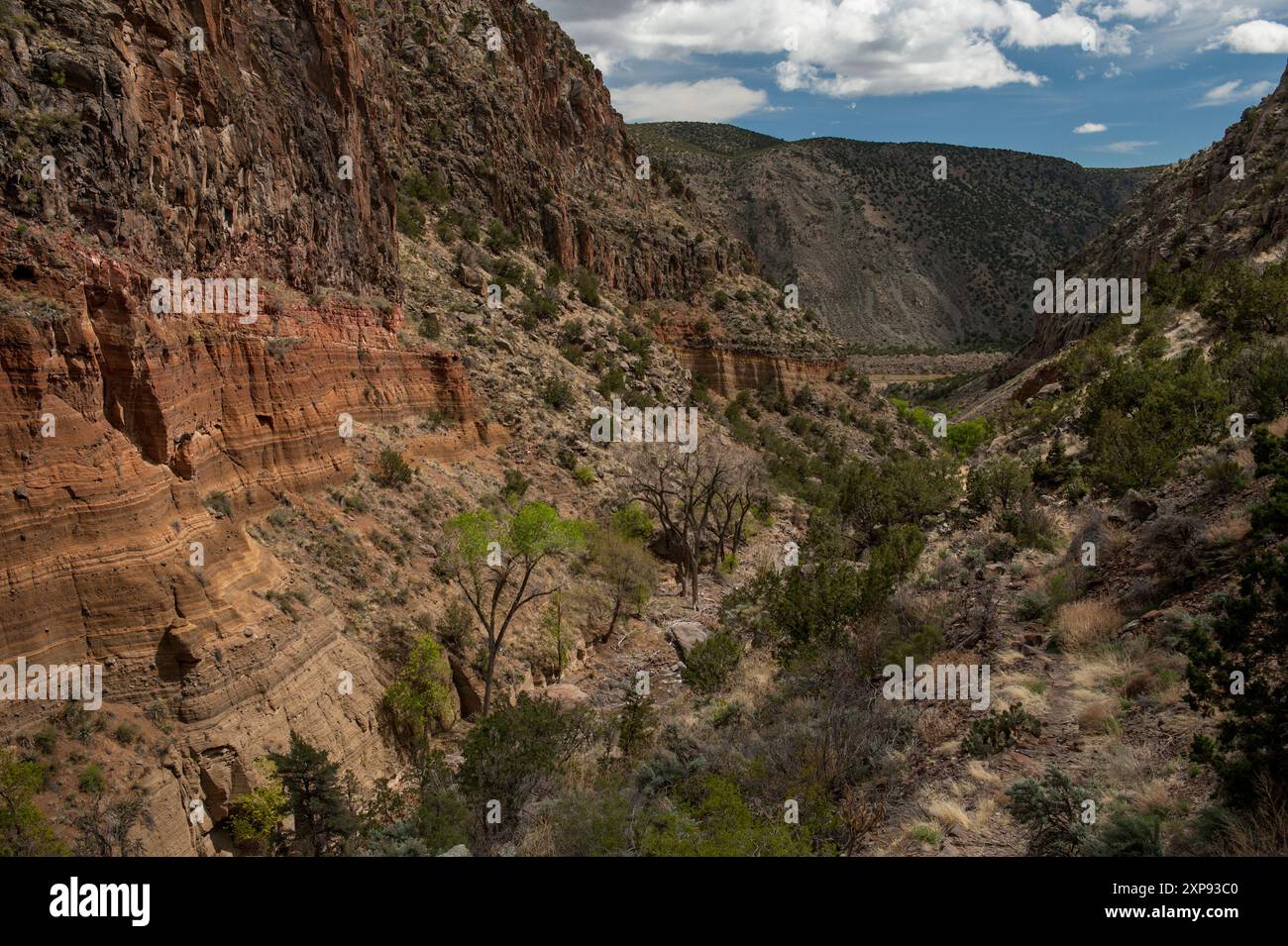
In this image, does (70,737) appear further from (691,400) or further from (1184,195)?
(1184,195)

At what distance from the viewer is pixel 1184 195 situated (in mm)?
58688

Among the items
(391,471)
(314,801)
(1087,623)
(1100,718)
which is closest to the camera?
(1100,718)

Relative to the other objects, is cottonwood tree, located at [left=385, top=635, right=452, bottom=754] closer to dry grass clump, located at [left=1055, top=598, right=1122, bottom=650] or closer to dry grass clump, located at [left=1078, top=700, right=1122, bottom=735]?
dry grass clump, located at [left=1055, top=598, right=1122, bottom=650]

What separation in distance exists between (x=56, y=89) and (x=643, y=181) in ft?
181

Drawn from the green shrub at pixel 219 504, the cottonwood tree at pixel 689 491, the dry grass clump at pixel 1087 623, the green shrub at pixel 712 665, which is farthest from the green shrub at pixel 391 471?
the dry grass clump at pixel 1087 623

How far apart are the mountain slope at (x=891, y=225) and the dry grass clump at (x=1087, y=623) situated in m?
122

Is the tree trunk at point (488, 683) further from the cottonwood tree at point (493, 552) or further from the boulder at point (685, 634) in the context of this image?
the boulder at point (685, 634)

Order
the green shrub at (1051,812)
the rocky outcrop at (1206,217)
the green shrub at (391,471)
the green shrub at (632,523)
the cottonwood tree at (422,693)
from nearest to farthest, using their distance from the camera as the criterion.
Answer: the green shrub at (1051,812), the cottonwood tree at (422,693), the green shrub at (391,471), the green shrub at (632,523), the rocky outcrop at (1206,217)

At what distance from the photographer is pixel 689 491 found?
34094 millimetres

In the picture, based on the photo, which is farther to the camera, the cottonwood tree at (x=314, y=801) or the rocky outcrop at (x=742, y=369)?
the rocky outcrop at (x=742, y=369)

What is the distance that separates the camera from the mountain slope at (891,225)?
132 meters

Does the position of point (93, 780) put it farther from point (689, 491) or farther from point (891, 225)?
point (891, 225)

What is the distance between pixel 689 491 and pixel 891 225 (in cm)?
12818

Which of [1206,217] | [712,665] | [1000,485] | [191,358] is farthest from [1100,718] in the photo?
[1206,217]
